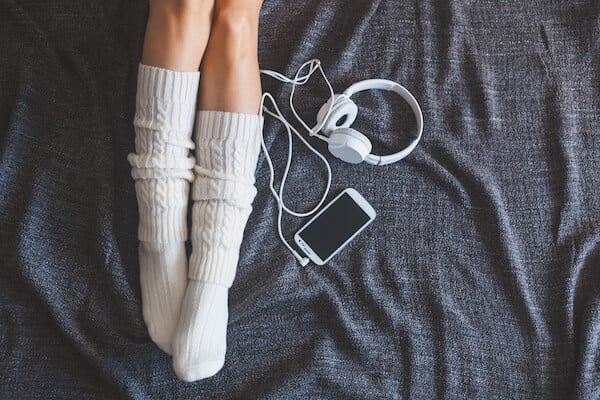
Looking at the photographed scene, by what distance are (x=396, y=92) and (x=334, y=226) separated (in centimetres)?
27

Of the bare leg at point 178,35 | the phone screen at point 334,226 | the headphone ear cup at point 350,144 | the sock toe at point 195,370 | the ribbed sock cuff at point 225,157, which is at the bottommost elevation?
the sock toe at point 195,370

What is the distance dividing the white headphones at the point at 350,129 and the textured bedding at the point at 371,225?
3 centimetres

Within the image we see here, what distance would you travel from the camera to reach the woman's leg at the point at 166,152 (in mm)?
922

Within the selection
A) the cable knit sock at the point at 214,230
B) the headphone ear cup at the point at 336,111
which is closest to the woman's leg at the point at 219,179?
the cable knit sock at the point at 214,230

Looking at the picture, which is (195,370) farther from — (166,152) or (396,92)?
(396,92)

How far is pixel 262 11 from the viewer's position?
1.09 meters

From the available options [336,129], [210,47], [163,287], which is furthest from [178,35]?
[163,287]

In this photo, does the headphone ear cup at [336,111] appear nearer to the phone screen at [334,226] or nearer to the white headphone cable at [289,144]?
the white headphone cable at [289,144]

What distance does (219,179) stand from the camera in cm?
93

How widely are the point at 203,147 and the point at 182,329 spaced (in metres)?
0.29

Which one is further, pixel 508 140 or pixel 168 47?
pixel 508 140

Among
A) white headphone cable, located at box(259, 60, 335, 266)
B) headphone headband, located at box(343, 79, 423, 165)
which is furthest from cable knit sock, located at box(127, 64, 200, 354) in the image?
headphone headband, located at box(343, 79, 423, 165)

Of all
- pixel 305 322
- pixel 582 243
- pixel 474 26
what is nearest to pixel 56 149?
pixel 305 322

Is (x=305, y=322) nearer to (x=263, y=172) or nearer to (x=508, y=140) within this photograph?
(x=263, y=172)
